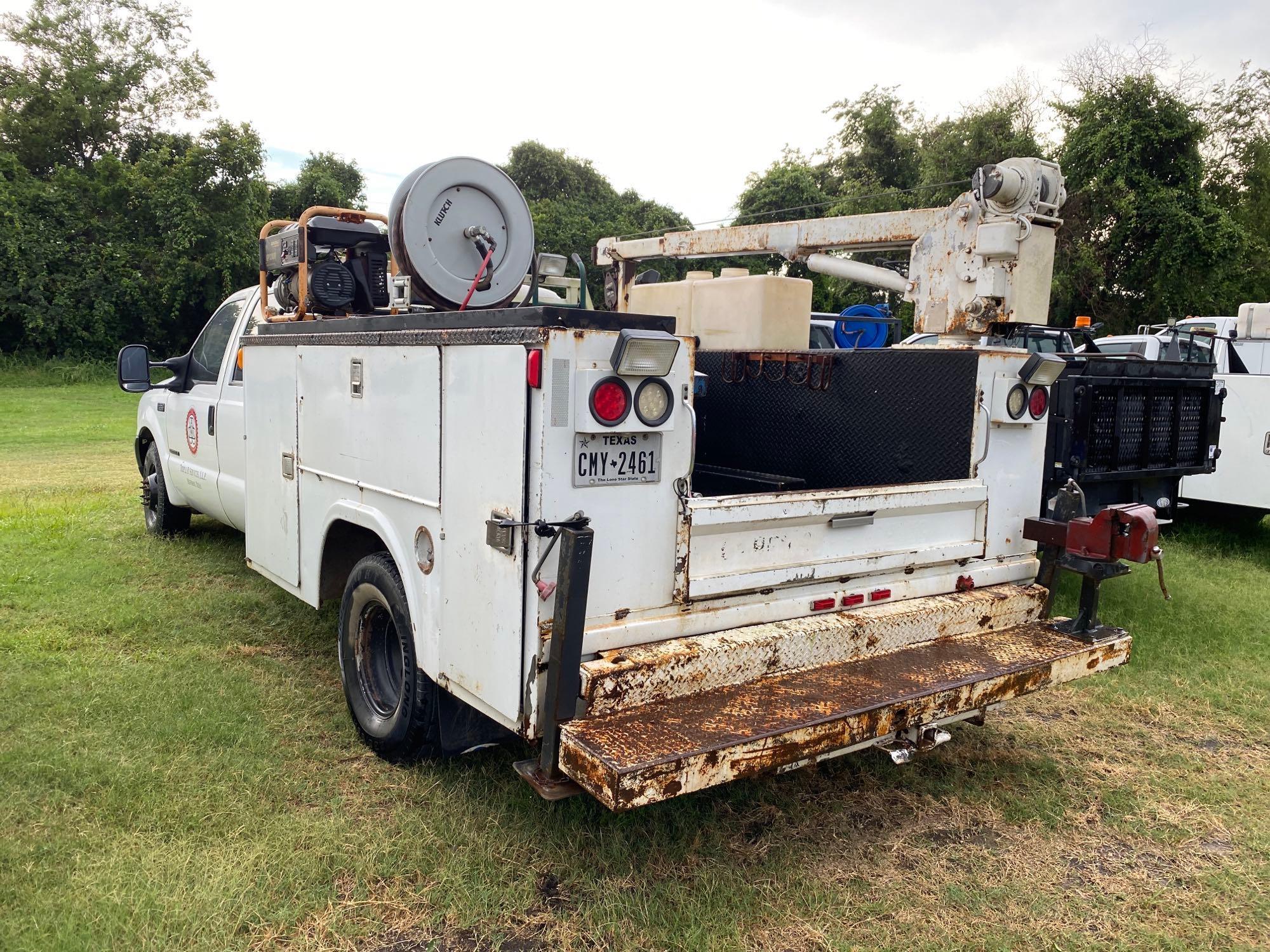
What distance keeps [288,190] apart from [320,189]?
6.38 feet

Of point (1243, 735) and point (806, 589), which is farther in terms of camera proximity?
point (1243, 735)

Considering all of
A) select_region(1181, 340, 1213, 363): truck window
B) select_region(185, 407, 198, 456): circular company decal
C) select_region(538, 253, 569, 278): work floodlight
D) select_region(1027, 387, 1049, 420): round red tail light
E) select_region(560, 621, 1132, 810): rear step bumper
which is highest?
select_region(538, 253, 569, 278): work floodlight

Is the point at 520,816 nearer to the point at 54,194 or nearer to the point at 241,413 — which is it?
the point at 241,413

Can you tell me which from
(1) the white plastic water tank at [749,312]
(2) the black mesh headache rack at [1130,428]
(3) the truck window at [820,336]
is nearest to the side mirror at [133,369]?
(1) the white plastic water tank at [749,312]

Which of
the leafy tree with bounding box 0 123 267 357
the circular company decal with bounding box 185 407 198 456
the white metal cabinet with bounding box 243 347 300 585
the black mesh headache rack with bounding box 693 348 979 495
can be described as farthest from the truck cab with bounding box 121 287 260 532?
the leafy tree with bounding box 0 123 267 357

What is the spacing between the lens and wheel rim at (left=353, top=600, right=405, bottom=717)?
12.0ft

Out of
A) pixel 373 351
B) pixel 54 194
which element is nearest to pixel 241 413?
pixel 373 351

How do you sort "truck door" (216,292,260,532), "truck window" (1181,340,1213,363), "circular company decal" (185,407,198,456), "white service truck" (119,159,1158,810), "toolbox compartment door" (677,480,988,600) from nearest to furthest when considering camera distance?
"white service truck" (119,159,1158,810)
"toolbox compartment door" (677,480,988,600)
"truck door" (216,292,260,532)
"circular company decal" (185,407,198,456)
"truck window" (1181,340,1213,363)

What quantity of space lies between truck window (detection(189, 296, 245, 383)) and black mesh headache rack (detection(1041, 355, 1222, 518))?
185 inches

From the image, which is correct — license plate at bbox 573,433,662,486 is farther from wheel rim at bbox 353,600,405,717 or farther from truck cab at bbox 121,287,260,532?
truck cab at bbox 121,287,260,532

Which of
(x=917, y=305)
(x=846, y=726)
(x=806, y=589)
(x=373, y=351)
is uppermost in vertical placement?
(x=917, y=305)

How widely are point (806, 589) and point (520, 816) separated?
1.25 meters

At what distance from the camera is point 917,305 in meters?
4.62

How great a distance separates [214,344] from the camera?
600cm
